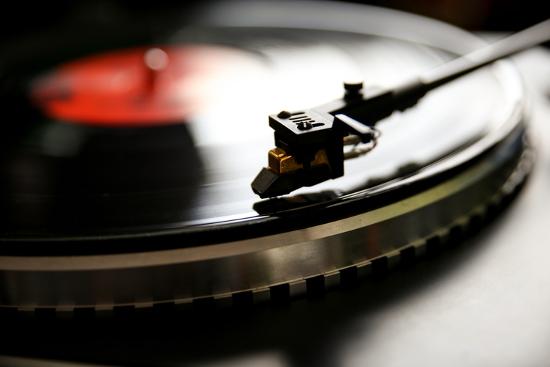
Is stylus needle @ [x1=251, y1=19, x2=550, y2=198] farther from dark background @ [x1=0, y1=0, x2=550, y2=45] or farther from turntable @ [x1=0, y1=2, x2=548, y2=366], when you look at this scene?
dark background @ [x1=0, y1=0, x2=550, y2=45]

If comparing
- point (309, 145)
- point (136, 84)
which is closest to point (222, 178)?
point (309, 145)

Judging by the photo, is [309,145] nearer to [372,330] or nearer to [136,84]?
[372,330]

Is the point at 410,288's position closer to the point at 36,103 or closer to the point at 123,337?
the point at 123,337

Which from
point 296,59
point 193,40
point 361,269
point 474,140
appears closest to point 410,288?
point 361,269

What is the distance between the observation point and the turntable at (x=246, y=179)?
1.74 feet

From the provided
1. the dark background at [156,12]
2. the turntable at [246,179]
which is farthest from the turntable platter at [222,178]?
the dark background at [156,12]

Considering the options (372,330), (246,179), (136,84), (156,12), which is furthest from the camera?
(156,12)

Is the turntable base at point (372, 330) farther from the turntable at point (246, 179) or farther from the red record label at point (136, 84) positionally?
the red record label at point (136, 84)

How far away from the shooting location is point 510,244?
63 cm

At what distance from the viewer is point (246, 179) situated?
642 mm

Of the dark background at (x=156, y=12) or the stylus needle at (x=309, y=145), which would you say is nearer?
the stylus needle at (x=309, y=145)

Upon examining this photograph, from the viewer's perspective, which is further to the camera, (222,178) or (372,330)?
(222,178)

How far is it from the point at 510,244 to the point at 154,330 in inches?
12.5

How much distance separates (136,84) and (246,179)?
1.47 feet
